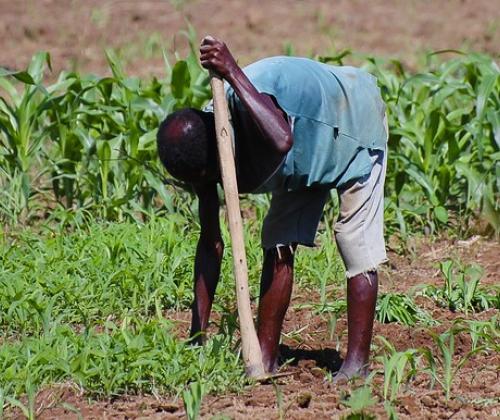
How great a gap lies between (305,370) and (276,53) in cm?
503

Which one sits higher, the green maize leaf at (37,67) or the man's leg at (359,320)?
the green maize leaf at (37,67)

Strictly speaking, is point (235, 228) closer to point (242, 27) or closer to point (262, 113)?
point (262, 113)

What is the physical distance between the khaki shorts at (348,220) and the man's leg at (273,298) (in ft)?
0.17

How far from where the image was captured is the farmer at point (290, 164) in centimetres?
394

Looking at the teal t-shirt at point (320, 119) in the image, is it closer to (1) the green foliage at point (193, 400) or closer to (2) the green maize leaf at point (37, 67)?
(1) the green foliage at point (193, 400)

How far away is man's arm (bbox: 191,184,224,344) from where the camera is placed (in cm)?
423

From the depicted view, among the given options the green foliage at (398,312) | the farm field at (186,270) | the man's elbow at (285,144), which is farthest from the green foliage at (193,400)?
the green foliage at (398,312)

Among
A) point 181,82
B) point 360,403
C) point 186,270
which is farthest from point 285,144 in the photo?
point 181,82

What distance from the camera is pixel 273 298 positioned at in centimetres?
437

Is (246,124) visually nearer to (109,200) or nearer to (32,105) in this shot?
(109,200)

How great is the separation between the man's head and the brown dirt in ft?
16.3

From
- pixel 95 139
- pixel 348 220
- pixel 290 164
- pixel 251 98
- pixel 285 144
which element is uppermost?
pixel 251 98

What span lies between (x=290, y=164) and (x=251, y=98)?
1.11 ft

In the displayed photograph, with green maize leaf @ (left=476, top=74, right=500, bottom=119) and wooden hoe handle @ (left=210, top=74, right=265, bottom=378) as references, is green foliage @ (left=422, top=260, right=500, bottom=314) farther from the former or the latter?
wooden hoe handle @ (left=210, top=74, right=265, bottom=378)
